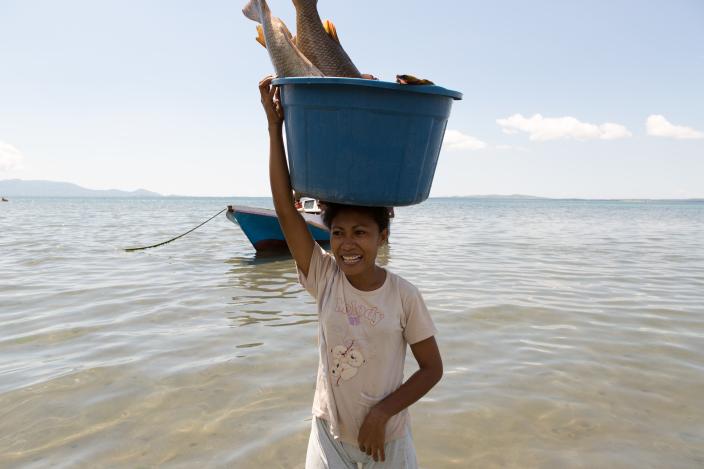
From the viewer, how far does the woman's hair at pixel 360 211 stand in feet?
6.22

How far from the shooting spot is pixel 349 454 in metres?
1.92

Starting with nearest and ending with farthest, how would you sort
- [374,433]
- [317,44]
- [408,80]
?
[408,80] → [374,433] → [317,44]

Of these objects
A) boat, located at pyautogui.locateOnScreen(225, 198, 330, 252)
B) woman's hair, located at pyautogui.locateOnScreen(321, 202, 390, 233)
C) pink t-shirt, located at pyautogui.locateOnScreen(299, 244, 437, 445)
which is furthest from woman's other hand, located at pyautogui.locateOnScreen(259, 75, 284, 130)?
boat, located at pyautogui.locateOnScreen(225, 198, 330, 252)

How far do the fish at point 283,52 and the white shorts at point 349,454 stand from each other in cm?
120

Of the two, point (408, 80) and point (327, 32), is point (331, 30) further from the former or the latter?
point (408, 80)

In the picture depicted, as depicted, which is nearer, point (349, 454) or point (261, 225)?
point (349, 454)

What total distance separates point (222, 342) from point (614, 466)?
3325 millimetres

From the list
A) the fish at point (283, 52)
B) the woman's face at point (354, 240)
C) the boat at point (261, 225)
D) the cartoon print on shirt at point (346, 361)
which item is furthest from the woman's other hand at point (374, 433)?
the boat at point (261, 225)

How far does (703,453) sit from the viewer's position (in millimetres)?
3109

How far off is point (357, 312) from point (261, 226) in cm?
954

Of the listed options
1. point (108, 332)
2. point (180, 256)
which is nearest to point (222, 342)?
point (108, 332)

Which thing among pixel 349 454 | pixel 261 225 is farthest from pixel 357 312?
pixel 261 225

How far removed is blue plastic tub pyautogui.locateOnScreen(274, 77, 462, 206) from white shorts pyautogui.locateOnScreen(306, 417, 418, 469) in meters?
0.83

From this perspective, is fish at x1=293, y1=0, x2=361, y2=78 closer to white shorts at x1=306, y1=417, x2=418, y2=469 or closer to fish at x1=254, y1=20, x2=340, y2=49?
fish at x1=254, y1=20, x2=340, y2=49
